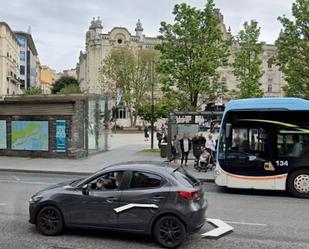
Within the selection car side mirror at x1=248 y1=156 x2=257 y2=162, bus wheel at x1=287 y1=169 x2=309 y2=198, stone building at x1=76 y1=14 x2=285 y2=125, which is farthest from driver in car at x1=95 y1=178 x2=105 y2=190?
stone building at x1=76 y1=14 x2=285 y2=125

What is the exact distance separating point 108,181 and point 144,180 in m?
0.70

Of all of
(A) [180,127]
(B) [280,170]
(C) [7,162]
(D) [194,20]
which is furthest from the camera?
(D) [194,20]

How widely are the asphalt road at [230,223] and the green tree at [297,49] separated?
1710cm

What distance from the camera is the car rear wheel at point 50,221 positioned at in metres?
8.80

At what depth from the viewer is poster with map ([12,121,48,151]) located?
84.5 feet

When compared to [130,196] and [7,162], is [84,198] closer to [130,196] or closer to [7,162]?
[130,196]

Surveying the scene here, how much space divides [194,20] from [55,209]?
22600mm

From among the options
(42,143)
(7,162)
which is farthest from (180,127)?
(7,162)

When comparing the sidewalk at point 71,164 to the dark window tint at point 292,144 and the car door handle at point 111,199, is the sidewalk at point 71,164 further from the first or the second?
the car door handle at point 111,199

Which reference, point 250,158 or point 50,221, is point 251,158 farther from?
point 50,221

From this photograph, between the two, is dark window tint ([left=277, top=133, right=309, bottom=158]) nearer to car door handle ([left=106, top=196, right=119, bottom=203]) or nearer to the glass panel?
the glass panel

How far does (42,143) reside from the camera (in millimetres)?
25906

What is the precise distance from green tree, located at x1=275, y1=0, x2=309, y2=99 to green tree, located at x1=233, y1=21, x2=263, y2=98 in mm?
9057

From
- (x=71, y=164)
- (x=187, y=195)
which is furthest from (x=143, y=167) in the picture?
(x=71, y=164)
